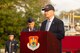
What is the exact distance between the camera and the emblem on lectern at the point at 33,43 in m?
5.03

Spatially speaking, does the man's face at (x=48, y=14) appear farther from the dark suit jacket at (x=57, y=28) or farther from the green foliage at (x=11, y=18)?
the green foliage at (x=11, y=18)

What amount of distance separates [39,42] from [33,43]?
0.15 metres

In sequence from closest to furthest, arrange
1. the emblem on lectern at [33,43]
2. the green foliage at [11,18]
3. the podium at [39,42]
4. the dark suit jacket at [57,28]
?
the podium at [39,42] < the emblem on lectern at [33,43] < the dark suit jacket at [57,28] < the green foliage at [11,18]

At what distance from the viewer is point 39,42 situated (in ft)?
16.5

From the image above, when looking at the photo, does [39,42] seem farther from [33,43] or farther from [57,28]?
[57,28]

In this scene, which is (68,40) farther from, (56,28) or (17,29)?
(17,29)

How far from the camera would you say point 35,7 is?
77.6ft

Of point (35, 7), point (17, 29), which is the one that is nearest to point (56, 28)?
point (17, 29)

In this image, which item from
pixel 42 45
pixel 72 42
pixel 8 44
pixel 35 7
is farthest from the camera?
pixel 35 7

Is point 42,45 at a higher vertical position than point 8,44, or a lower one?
higher

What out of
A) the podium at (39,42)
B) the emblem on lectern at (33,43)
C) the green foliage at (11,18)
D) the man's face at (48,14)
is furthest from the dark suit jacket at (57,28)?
the green foliage at (11,18)

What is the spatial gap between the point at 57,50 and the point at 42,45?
0.78 feet

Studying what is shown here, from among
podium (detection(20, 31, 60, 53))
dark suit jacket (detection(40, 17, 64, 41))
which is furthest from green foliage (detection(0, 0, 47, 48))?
podium (detection(20, 31, 60, 53))

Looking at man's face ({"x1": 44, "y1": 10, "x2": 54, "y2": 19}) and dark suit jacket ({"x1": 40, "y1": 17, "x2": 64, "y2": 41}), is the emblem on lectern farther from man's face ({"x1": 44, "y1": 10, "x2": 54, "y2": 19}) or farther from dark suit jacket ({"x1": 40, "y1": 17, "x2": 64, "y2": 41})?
man's face ({"x1": 44, "y1": 10, "x2": 54, "y2": 19})
